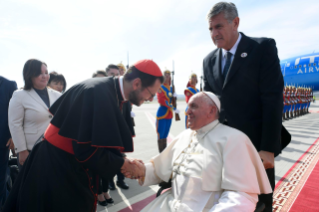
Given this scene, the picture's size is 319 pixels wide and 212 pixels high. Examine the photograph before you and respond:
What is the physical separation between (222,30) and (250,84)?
52 cm

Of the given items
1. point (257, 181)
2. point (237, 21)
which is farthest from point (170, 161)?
point (237, 21)

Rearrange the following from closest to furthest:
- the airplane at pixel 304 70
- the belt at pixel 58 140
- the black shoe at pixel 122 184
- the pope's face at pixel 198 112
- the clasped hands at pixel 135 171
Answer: the belt at pixel 58 140 < the clasped hands at pixel 135 171 < the pope's face at pixel 198 112 < the black shoe at pixel 122 184 < the airplane at pixel 304 70

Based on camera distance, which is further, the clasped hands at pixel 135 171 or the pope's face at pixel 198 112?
the pope's face at pixel 198 112

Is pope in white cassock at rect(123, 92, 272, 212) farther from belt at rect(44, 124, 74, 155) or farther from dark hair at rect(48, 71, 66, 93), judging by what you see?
dark hair at rect(48, 71, 66, 93)

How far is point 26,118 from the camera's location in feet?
7.98

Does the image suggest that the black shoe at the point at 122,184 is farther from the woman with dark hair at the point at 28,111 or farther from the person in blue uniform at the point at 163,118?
the person in blue uniform at the point at 163,118

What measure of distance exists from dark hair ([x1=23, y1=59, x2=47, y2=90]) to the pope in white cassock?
1.61 meters

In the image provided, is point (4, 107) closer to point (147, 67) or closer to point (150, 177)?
point (150, 177)

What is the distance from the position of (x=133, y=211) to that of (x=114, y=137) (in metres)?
1.85

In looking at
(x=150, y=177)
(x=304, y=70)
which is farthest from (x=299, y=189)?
(x=304, y=70)

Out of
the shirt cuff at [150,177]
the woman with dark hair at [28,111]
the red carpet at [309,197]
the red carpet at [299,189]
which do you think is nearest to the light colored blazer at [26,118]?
the woman with dark hair at [28,111]

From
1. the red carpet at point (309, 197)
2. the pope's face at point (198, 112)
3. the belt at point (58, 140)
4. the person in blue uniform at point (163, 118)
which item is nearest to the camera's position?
the belt at point (58, 140)

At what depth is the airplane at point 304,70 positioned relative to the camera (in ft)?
82.9

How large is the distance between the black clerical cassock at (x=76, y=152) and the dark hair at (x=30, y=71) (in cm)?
106
